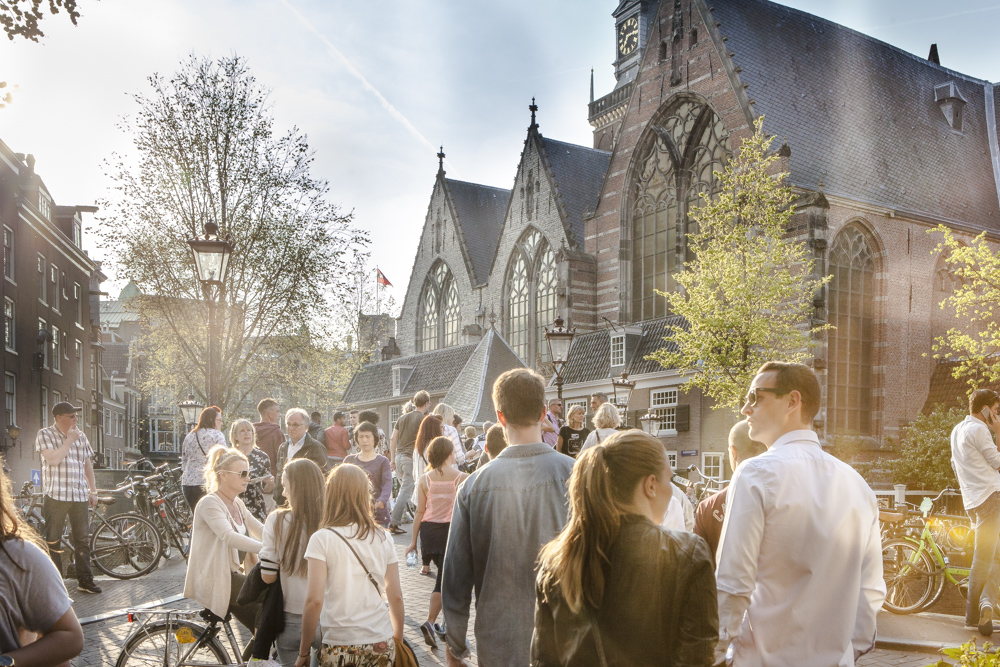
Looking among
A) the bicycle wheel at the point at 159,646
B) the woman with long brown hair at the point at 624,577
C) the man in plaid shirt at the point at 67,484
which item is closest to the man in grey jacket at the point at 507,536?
the woman with long brown hair at the point at 624,577

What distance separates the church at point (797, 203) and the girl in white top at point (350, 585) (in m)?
23.7

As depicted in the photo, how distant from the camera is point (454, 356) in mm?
42688

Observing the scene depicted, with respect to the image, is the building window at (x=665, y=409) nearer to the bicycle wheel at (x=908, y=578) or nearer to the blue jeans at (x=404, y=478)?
the blue jeans at (x=404, y=478)

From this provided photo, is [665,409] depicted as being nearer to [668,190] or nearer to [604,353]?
[604,353]

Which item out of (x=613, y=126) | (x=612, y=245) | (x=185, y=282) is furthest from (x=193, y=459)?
(x=613, y=126)

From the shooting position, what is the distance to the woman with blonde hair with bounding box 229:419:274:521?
852 cm

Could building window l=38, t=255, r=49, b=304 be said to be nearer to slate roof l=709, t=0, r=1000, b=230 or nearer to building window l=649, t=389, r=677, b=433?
building window l=649, t=389, r=677, b=433

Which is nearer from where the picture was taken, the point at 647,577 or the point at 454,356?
the point at 647,577

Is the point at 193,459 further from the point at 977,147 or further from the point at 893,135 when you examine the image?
the point at 977,147

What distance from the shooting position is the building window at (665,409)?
2912 cm

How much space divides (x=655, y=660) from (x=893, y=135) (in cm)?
3393

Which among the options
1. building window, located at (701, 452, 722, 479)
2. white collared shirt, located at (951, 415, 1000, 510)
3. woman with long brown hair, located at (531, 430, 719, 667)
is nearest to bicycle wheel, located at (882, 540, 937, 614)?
white collared shirt, located at (951, 415, 1000, 510)

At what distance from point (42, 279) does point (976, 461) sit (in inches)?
1395

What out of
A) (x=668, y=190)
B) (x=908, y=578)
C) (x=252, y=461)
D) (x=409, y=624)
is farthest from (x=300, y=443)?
(x=668, y=190)
